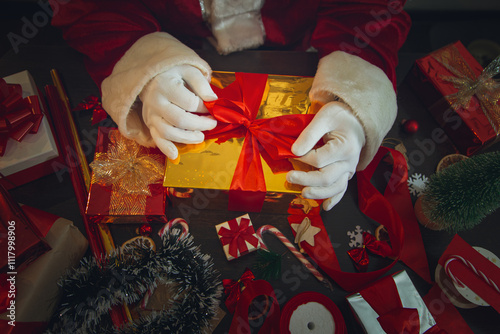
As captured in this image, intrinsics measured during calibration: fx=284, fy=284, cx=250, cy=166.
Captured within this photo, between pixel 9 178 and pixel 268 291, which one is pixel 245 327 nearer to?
pixel 268 291

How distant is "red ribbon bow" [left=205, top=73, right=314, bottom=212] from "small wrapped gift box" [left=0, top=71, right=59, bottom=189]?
1.86 ft

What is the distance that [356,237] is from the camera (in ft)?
3.37

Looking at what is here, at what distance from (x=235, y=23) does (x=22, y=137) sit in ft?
2.73

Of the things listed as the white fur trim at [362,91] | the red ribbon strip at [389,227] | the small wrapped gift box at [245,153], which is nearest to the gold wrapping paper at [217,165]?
the small wrapped gift box at [245,153]

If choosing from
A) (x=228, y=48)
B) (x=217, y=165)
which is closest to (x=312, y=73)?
(x=228, y=48)

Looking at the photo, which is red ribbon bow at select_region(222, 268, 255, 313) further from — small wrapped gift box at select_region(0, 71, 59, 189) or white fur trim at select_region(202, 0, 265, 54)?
white fur trim at select_region(202, 0, 265, 54)

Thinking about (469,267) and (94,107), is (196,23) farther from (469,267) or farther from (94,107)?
(469,267)

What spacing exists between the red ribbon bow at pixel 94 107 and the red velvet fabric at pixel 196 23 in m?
0.15

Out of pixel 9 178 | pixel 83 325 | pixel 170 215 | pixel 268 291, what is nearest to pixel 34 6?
pixel 9 178

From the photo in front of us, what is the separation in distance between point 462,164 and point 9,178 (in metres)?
1.50

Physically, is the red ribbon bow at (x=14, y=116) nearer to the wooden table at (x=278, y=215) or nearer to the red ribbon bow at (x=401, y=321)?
the wooden table at (x=278, y=215)

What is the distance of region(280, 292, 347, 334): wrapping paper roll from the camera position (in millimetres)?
860

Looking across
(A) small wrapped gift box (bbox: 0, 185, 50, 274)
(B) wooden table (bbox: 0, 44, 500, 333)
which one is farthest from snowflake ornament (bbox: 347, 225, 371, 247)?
(A) small wrapped gift box (bbox: 0, 185, 50, 274)

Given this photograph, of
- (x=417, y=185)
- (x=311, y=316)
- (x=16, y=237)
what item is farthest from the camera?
(x=417, y=185)
